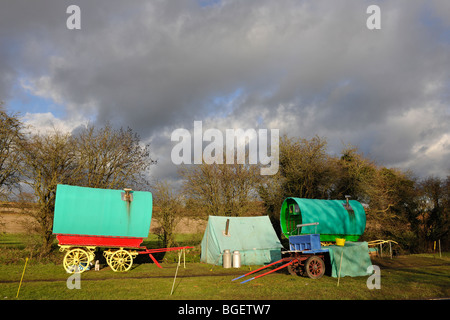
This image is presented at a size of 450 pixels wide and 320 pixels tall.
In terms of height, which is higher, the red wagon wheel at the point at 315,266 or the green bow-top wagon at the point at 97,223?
the green bow-top wagon at the point at 97,223

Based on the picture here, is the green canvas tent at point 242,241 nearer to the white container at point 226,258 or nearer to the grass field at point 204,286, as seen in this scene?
the white container at point 226,258

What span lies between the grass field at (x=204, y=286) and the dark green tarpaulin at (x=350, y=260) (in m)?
0.64

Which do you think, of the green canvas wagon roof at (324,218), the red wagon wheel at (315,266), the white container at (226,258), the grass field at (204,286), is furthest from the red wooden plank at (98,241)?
the green canvas wagon roof at (324,218)

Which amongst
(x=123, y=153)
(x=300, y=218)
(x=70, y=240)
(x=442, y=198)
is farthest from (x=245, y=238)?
(x=442, y=198)

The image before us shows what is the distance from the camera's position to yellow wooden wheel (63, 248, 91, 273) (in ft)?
45.2

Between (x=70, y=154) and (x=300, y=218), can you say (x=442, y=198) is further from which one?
(x=70, y=154)

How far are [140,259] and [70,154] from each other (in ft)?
24.9

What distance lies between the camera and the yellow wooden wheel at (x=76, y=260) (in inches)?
543

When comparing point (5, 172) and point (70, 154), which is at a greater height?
point (70, 154)

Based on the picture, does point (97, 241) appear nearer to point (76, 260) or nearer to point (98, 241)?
point (98, 241)

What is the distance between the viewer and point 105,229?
14.3 m

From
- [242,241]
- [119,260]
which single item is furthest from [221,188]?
[119,260]
